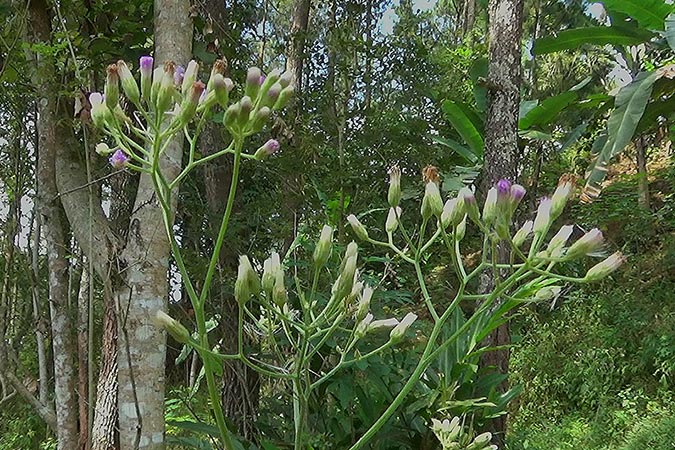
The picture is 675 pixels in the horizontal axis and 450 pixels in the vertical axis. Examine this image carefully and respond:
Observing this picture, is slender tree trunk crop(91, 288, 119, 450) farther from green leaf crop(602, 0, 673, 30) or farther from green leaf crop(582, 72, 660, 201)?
green leaf crop(602, 0, 673, 30)

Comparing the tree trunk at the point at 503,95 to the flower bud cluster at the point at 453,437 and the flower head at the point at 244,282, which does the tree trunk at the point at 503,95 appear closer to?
the flower bud cluster at the point at 453,437

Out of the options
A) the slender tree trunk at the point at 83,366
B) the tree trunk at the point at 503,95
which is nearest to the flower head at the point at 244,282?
the slender tree trunk at the point at 83,366

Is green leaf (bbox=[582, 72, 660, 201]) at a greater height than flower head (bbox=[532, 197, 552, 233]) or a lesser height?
greater

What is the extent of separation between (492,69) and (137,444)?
6.85 ft

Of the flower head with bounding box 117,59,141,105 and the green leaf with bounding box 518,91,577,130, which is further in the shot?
the green leaf with bounding box 518,91,577,130

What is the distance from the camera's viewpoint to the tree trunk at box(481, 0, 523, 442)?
272 centimetres

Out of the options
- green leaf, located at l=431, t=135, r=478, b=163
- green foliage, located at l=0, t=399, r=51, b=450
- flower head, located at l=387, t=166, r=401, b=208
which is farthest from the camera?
green foliage, located at l=0, t=399, r=51, b=450

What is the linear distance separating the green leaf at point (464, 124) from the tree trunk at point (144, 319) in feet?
6.45

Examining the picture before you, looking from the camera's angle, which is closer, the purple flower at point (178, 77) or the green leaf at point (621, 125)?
the purple flower at point (178, 77)

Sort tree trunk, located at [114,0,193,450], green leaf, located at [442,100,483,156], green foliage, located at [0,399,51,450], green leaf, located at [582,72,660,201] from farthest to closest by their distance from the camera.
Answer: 1. green foliage, located at [0,399,51,450]
2. green leaf, located at [442,100,483,156]
3. green leaf, located at [582,72,660,201]
4. tree trunk, located at [114,0,193,450]

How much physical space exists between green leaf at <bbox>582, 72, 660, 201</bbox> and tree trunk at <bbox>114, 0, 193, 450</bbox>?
79.3 inches

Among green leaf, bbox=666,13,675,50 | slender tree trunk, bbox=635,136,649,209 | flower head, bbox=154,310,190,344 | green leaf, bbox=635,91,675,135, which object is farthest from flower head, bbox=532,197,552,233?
slender tree trunk, bbox=635,136,649,209

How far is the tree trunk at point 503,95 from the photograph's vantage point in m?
2.72

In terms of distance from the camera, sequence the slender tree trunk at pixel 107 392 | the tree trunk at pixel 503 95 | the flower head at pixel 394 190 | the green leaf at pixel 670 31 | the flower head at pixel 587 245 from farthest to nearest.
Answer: the green leaf at pixel 670 31 → the tree trunk at pixel 503 95 → the slender tree trunk at pixel 107 392 → the flower head at pixel 394 190 → the flower head at pixel 587 245
